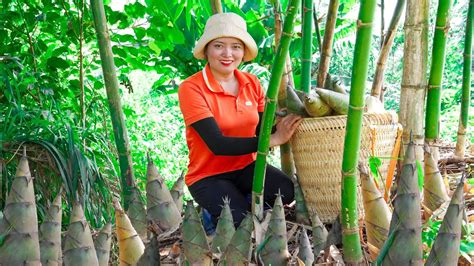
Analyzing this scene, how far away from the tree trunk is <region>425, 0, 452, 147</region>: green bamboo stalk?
0.02m

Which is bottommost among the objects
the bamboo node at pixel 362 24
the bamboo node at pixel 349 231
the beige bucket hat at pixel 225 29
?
the bamboo node at pixel 349 231

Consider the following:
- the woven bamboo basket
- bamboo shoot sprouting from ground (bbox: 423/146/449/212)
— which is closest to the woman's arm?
the woven bamboo basket

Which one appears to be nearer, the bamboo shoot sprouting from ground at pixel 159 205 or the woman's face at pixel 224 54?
the bamboo shoot sprouting from ground at pixel 159 205

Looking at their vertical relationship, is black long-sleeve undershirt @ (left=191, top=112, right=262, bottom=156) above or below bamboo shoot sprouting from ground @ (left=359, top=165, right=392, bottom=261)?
above

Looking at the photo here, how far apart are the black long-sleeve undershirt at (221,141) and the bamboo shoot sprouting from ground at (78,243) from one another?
949 millimetres

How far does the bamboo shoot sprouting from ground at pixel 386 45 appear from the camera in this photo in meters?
1.67

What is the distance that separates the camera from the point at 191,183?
1.81 metres

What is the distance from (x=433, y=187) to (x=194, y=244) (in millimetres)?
562

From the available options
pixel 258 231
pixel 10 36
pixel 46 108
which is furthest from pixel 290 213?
pixel 10 36

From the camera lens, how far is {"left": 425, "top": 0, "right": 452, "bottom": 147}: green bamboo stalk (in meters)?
1.32

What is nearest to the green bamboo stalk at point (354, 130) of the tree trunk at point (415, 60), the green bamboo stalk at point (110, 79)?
the tree trunk at point (415, 60)

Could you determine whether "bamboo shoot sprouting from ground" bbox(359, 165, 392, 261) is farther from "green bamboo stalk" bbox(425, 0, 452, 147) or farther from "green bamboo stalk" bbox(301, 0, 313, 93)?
"green bamboo stalk" bbox(301, 0, 313, 93)

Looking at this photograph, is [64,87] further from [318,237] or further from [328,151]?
[318,237]

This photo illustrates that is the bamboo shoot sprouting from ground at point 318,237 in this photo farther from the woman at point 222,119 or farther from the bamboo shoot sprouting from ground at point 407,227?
the woman at point 222,119
